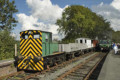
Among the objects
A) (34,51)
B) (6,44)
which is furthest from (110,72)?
(6,44)

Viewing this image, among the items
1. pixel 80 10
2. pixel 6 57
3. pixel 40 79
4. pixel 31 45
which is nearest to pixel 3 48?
pixel 6 57

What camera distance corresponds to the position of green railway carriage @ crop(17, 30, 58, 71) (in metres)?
8.52

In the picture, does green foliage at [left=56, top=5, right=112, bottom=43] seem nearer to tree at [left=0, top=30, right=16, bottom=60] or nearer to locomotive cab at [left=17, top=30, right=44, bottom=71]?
tree at [left=0, top=30, right=16, bottom=60]

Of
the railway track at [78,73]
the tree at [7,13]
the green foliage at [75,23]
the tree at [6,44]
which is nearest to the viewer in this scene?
the railway track at [78,73]

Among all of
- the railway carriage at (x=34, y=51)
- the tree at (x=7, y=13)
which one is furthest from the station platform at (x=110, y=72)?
the tree at (x=7, y=13)

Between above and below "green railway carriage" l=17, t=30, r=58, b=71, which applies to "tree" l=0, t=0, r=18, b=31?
above

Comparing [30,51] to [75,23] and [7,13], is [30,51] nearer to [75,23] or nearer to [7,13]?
[7,13]

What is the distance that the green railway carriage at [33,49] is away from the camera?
8.52 m

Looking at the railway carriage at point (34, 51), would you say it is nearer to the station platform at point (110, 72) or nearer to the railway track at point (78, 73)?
the railway track at point (78, 73)

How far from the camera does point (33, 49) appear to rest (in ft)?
28.9

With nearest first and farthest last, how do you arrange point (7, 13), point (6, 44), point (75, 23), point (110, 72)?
point (110, 72) → point (6, 44) → point (7, 13) → point (75, 23)

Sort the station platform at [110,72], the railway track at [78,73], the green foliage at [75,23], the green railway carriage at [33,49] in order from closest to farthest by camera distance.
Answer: the station platform at [110,72], the railway track at [78,73], the green railway carriage at [33,49], the green foliage at [75,23]

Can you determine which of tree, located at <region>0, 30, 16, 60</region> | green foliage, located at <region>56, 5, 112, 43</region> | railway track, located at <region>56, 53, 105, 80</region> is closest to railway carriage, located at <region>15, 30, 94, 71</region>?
railway track, located at <region>56, 53, 105, 80</region>

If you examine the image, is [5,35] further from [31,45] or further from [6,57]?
[31,45]
